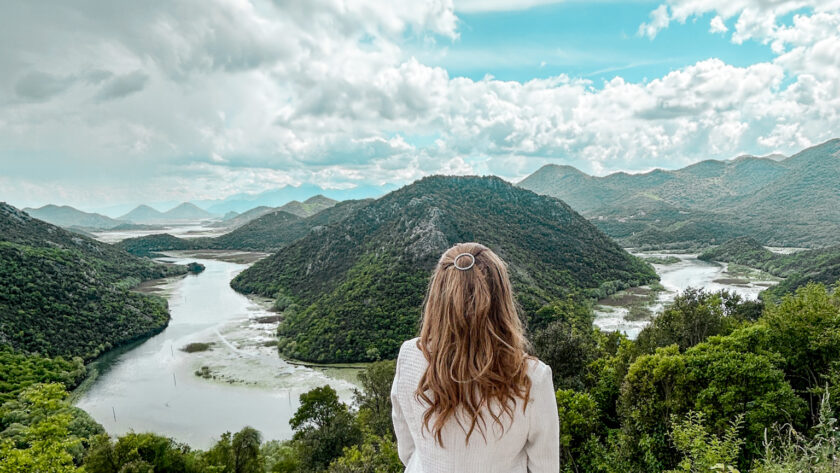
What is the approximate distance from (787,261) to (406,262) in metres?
96.6

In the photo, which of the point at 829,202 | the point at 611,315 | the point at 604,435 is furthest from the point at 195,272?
the point at 829,202

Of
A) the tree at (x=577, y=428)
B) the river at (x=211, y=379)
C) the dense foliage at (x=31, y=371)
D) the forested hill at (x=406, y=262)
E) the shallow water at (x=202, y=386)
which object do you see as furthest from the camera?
the forested hill at (x=406, y=262)

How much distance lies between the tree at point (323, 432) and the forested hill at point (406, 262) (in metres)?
18.1

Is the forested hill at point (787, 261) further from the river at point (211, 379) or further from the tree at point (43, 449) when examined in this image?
the tree at point (43, 449)

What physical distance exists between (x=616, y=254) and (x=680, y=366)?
83.4 m

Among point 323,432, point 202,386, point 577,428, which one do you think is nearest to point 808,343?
point 577,428

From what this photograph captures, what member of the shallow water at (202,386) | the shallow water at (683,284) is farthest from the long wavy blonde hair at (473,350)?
the shallow water at (683,284)

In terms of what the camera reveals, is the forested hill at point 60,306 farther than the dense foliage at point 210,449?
Yes

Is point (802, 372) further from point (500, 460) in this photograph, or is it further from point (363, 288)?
point (363, 288)

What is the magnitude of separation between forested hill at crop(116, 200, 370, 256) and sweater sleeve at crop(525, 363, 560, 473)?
6436 inches

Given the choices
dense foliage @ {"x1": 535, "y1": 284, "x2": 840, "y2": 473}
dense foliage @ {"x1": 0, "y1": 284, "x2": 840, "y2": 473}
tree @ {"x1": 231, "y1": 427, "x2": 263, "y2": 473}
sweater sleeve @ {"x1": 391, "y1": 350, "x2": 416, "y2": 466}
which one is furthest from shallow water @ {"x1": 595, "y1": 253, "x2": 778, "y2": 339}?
sweater sleeve @ {"x1": 391, "y1": 350, "x2": 416, "y2": 466}

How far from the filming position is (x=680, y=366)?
14.5m

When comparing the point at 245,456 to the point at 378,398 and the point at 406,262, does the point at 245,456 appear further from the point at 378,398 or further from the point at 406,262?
the point at 406,262

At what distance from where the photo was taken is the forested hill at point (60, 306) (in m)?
51.0
